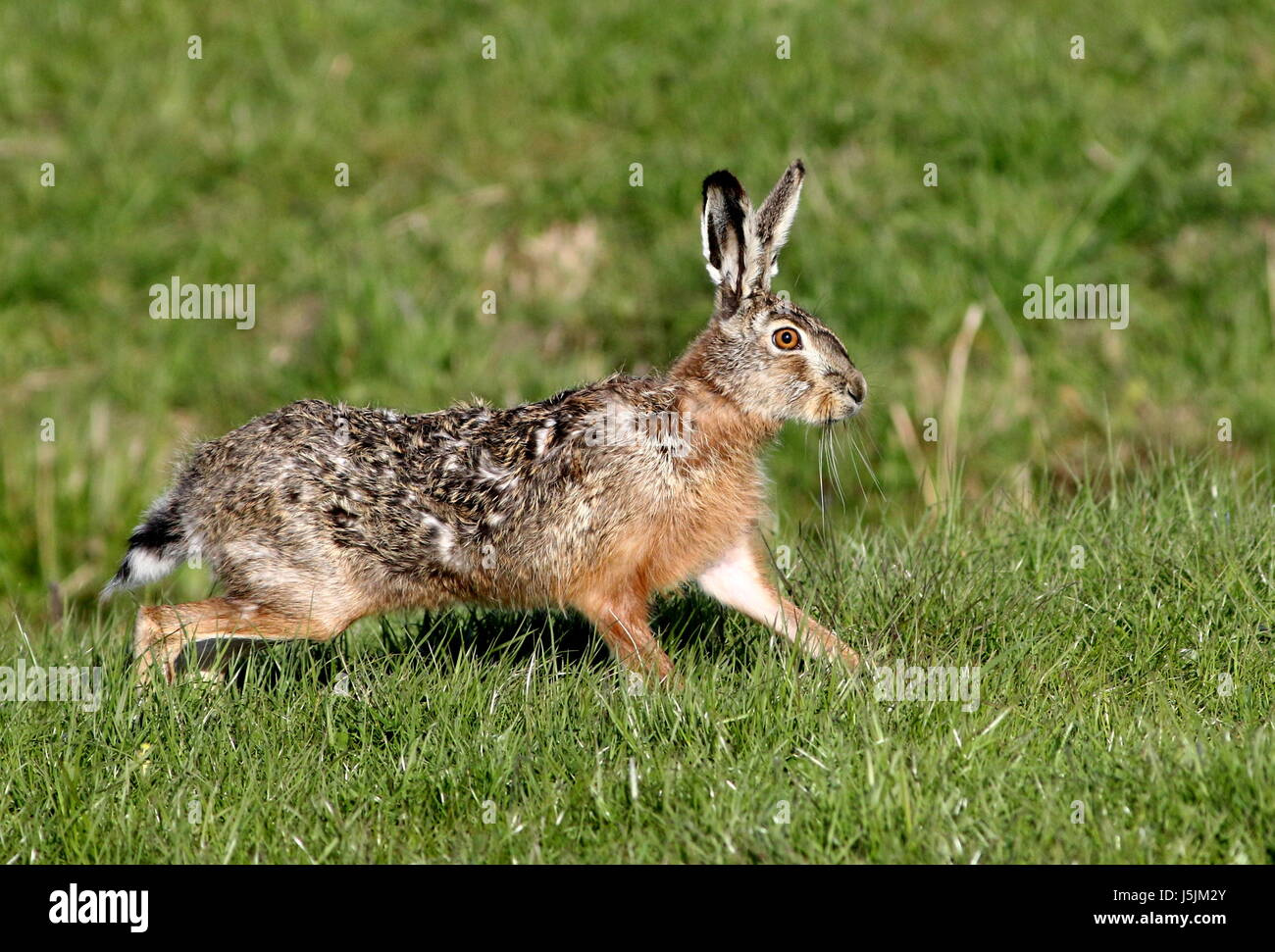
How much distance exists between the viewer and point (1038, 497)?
7664 millimetres

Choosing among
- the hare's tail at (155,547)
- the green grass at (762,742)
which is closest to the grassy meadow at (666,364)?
the green grass at (762,742)

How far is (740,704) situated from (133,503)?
5.91 m

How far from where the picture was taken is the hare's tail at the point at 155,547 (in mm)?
6520

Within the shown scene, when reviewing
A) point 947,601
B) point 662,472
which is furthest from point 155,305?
point 947,601

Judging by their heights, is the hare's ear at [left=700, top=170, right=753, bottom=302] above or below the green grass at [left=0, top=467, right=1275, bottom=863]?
above

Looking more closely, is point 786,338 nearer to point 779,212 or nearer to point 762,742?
point 779,212

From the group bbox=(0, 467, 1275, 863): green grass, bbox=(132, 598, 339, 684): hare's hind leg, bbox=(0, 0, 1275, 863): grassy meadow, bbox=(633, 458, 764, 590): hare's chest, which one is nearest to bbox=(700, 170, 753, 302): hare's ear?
bbox=(633, 458, 764, 590): hare's chest

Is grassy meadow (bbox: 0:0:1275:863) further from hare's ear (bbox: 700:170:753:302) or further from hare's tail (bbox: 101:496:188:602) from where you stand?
hare's ear (bbox: 700:170:753:302)

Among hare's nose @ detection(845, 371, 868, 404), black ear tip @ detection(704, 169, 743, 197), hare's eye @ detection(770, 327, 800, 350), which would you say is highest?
black ear tip @ detection(704, 169, 743, 197)

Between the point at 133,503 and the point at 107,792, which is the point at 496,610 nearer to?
the point at 107,792

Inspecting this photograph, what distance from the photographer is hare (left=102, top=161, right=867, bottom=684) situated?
6039 millimetres

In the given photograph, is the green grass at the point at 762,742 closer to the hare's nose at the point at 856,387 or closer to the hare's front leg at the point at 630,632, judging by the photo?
the hare's front leg at the point at 630,632

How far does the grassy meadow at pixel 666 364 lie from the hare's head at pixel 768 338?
1.39 feet

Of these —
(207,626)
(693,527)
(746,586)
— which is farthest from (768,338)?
(207,626)
